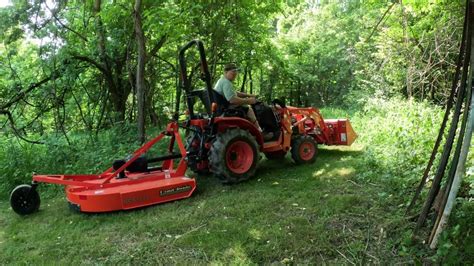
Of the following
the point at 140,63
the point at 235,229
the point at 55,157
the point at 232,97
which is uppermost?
the point at 140,63

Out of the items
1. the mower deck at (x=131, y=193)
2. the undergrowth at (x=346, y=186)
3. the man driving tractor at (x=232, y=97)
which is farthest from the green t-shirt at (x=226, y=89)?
the mower deck at (x=131, y=193)

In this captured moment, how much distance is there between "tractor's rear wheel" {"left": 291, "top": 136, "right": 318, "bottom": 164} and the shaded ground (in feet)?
3.57

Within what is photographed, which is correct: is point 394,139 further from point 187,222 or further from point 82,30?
point 82,30

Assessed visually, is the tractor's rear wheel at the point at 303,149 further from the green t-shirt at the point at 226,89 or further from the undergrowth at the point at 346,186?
the green t-shirt at the point at 226,89

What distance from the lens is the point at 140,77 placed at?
693 cm

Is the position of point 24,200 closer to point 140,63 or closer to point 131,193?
point 131,193

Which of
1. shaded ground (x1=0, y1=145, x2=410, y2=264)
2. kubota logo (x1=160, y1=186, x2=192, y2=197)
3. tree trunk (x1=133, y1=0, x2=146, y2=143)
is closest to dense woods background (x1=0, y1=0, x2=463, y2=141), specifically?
tree trunk (x1=133, y1=0, x2=146, y2=143)

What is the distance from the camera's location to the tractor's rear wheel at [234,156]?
17.8 feet

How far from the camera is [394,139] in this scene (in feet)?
20.4

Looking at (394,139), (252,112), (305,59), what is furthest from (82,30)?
(305,59)

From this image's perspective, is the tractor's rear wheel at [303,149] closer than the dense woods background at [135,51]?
Yes

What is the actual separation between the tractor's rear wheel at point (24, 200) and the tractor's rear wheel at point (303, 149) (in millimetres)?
3734

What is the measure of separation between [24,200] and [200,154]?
2.21m

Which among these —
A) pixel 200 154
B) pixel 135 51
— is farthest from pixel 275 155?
pixel 135 51
